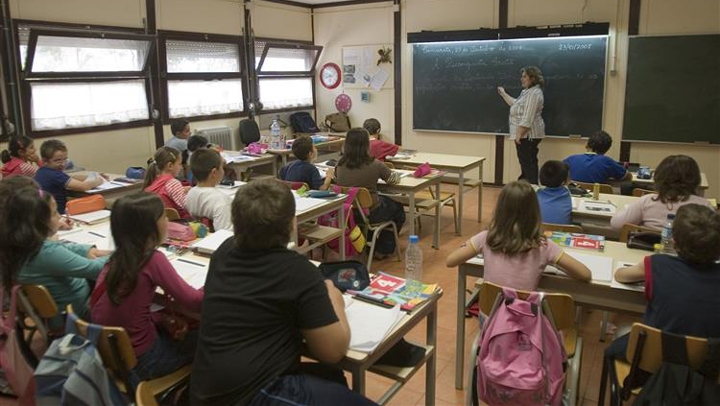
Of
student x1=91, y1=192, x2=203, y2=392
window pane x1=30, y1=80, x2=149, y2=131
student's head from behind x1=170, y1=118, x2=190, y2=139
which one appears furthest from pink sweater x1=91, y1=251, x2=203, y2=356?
window pane x1=30, y1=80, x2=149, y2=131

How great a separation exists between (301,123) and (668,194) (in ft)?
20.5

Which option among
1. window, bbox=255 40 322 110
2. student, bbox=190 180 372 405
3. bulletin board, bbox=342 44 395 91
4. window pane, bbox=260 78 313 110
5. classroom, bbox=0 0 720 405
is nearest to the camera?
student, bbox=190 180 372 405

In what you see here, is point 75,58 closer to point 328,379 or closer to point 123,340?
point 123,340

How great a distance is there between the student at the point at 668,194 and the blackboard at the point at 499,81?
4.10 meters

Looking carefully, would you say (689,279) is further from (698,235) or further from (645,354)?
(645,354)

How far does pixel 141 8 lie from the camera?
641 centimetres

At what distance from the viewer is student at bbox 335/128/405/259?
183 inches

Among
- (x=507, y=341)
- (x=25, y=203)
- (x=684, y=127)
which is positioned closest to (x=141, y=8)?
(x=25, y=203)

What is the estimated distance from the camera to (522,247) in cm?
240

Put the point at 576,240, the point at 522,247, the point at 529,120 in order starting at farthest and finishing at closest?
the point at 529,120 → the point at 576,240 → the point at 522,247

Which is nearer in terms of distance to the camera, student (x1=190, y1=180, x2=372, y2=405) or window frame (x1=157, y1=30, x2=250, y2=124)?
student (x1=190, y1=180, x2=372, y2=405)

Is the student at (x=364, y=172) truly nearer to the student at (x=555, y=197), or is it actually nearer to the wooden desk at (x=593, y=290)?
the student at (x=555, y=197)

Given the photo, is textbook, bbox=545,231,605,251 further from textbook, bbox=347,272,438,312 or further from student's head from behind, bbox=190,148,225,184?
student's head from behind, bbox=190,148,225,184

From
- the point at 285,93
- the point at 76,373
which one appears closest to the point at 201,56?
the point at 285,93
